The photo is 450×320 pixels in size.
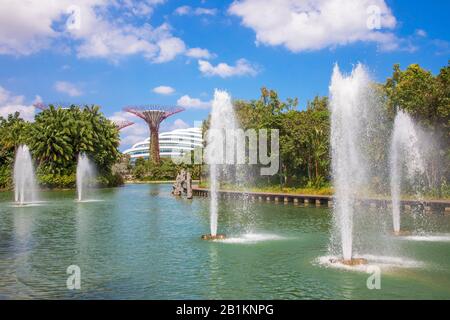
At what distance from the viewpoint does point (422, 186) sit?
140 feet

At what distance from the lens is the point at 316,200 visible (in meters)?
44.0

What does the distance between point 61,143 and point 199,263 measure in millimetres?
65446

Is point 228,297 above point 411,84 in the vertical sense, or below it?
below

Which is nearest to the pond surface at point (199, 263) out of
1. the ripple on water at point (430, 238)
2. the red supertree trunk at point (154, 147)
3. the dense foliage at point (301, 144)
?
the ripple on water at point (430, 238)

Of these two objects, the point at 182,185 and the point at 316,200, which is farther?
the point at 182,185

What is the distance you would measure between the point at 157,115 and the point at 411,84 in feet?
328

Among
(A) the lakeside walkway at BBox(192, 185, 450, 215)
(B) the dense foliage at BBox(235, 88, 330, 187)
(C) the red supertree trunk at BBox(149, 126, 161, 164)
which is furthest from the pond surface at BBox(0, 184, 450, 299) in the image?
(C) the red supertree trunk at BBox(149, 126, 161, 164)

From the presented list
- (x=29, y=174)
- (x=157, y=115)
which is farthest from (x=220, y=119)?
(x=157, y=115)

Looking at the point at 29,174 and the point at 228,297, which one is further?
the point at 29,174

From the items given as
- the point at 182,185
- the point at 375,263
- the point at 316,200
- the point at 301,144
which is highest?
the point at 301,144

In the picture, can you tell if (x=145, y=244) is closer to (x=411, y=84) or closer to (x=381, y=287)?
(x=381, y=287)

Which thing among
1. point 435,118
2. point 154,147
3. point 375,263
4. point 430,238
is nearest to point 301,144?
point 435,118

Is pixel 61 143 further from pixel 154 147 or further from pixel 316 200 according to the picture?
pixel 154 147

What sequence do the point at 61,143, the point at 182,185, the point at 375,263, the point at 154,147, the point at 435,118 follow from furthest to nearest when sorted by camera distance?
the point at 154,147, the point at 61,143, the point at 182,185, the point at 435,118, the point at 375,263
